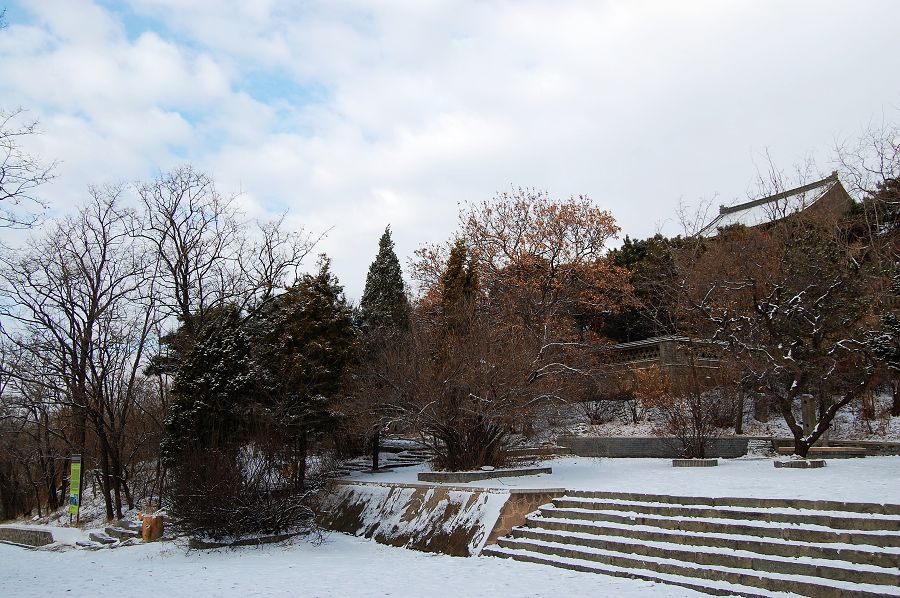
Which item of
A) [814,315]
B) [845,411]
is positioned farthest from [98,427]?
[845,411]

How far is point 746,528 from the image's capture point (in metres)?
8.66

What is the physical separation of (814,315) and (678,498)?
8325 millimetres

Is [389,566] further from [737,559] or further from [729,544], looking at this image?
[737,559]

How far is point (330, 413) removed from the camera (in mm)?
18281

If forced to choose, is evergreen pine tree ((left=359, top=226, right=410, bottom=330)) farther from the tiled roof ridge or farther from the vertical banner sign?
the tiled roof ridge

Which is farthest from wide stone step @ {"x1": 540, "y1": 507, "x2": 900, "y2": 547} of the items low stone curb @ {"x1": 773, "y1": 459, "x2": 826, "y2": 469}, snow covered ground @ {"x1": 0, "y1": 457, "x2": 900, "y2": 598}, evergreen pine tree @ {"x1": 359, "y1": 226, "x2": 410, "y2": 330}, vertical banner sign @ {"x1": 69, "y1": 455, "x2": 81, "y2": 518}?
vertical banner sign @ {"x1": 69, "y1": 455, "x2": 81, "y2": 518}

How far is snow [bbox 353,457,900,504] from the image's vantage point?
954cm

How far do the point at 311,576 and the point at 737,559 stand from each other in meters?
5.95

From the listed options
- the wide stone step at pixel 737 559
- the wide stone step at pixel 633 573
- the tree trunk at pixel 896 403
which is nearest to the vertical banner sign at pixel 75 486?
the wide stone step at pixel 633 573

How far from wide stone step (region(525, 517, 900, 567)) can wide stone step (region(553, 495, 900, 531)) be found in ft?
1.41

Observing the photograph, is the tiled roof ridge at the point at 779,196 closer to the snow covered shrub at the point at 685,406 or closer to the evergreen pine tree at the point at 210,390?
the snow covered shrub at the point at 685,406

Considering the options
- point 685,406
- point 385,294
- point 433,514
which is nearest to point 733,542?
point 433,514

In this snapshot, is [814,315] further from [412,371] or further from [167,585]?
[167,585]

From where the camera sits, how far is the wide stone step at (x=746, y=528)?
7621 millimetres
